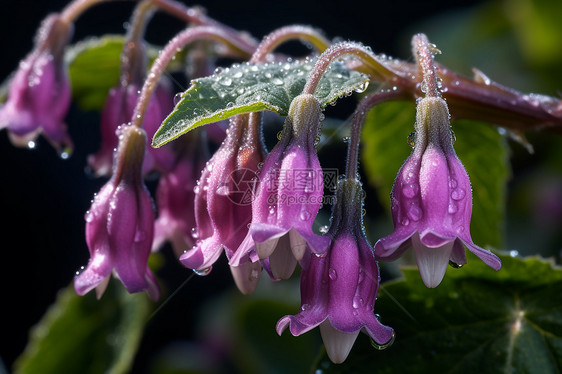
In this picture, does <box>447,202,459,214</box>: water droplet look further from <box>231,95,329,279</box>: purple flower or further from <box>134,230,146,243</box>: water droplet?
<box>134,230,146,243</box>: water droplet

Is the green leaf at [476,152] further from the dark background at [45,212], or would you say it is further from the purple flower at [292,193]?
the dark background at [45,212]

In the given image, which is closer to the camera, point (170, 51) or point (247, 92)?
point (247, 92)

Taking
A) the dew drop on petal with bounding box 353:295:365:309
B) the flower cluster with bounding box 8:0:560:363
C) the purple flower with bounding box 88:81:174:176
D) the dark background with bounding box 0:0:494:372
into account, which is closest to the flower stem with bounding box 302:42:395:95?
the flower cluster with bounding box 8:0:560:363

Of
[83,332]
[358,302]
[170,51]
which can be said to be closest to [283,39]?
[170,51]

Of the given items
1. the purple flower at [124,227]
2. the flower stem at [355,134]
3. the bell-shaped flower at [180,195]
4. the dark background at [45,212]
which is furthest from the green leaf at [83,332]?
the dark background at [45,212]

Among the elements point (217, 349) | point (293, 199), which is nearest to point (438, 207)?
point (293, 199)

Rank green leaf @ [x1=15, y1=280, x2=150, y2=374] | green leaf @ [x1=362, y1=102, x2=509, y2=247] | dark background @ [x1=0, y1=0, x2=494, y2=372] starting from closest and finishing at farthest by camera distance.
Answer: green leaf @ [x1=362, y1=102, x2=509, y2=247], green leaf @ [x1=15, y1=280, x2=150, y2=374], dark background @ [x1=0, y1=0, x2=494, y2=372]

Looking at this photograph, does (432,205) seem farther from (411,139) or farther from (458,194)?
(411,139)
